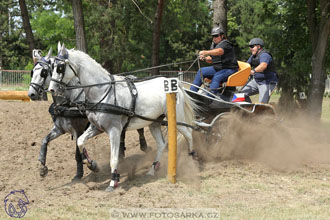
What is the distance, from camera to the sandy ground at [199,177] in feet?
20.2

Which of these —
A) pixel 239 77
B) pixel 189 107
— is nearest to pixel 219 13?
pixel 239 77

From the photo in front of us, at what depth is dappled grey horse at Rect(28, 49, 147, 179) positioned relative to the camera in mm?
7012

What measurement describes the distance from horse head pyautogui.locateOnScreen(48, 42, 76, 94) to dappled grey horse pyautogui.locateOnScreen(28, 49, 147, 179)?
10 centimetres

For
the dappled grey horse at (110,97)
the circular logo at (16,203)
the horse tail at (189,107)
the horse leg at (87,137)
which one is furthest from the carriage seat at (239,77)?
the circular logo at (16,203)

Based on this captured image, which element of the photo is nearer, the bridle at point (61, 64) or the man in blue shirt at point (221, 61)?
the bridle at point (61, 64)

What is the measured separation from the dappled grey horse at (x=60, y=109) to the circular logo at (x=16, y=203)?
2.81 feet

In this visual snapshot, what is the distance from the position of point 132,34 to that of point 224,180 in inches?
1074

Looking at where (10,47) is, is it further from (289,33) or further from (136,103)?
(136,103)

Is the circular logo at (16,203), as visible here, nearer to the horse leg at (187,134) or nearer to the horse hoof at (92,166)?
the horse hoof at (92,166)

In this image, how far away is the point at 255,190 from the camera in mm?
7148

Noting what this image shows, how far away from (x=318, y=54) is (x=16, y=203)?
382 inches

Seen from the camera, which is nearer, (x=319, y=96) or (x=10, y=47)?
(x=319, y=96)

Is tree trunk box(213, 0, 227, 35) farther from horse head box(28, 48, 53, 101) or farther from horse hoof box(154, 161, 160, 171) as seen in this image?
horse head box(28, 48, 53, 101)

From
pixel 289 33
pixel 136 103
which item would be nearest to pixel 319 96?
pixel 289 33
